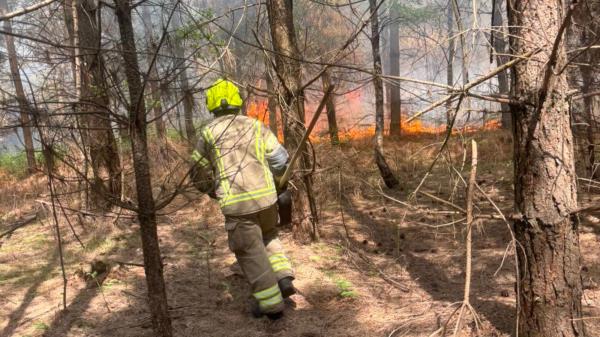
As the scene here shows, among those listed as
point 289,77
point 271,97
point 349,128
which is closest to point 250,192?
point 271,97

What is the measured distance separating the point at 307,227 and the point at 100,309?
2598mm

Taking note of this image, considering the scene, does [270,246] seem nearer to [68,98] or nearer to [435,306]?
[435,306]

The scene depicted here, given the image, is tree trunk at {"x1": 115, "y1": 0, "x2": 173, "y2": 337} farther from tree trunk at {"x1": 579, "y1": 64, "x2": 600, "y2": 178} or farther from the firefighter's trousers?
tree trunk at {"x1": 579, "y1": 64, "x2": 600, "y2": 178}

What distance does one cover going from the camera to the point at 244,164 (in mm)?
3822

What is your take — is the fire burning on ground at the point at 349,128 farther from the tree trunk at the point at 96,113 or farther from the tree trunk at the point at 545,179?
the tree trunk at the point at 96,113

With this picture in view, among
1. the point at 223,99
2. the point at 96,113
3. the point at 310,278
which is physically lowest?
the point at 310,278

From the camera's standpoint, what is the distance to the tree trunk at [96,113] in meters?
2.63

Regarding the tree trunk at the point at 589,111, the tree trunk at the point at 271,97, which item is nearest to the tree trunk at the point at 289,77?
the tree trunk at the point at 271,97

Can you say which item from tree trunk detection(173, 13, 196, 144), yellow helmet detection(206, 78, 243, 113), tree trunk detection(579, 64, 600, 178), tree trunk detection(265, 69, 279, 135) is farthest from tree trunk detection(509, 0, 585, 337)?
tree trunk detection(579, 64, 600, 178)

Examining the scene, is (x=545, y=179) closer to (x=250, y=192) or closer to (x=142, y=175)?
Answer: (x=250, y=192)

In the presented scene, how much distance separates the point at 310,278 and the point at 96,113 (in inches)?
112


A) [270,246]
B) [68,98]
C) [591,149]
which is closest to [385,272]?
[270,246]

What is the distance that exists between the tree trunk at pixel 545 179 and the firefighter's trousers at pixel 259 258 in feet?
6.45

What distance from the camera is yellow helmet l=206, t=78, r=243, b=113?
386 cm
